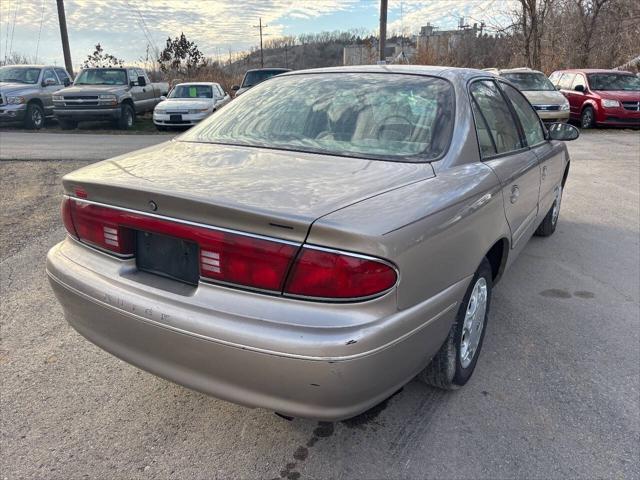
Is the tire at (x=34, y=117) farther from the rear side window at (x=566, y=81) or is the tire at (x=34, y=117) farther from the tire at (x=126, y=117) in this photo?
the rear side window at (x=566, y=81)

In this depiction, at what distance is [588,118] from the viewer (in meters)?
16.1

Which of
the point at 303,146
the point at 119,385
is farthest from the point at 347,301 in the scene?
the point at 119,385

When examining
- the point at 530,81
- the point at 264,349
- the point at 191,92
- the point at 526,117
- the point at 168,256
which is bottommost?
the point at 264,349

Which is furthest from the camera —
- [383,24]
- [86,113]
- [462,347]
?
[383,24]

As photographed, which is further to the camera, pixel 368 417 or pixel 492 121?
pixel 492 121

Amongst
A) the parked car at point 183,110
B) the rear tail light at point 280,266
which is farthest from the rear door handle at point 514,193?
the parked car at point 183,110

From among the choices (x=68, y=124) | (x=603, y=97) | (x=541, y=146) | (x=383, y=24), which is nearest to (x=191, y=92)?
(x=68, y=124)

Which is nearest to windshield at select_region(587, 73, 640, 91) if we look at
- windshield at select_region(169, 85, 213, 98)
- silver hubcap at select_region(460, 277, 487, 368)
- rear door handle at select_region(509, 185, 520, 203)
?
windshield at select_region(169, 85, 213, 98)

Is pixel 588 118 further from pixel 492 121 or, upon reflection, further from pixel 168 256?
pixel 168 256

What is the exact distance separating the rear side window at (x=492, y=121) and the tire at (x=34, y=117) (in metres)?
15.7

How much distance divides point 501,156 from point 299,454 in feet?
6.80

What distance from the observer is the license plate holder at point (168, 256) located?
2139mm

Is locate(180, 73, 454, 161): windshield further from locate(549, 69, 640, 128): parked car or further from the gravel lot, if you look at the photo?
locate(549, 69, 640, 128): parked car

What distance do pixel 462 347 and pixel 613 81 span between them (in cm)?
1667
